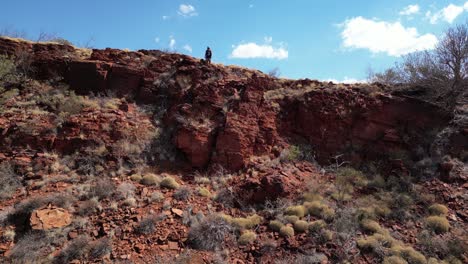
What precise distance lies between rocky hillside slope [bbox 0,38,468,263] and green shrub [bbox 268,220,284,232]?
8cm

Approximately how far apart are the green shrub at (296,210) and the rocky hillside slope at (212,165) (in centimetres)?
5

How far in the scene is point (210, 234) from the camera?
8336 mm

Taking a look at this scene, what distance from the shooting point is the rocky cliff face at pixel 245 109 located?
12.2 m

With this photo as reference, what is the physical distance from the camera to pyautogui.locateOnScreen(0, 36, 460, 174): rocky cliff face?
12234mm

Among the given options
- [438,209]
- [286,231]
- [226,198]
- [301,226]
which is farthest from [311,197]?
[438,209]

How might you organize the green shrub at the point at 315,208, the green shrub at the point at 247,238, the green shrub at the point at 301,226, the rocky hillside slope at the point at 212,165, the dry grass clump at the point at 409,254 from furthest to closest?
the green shrub at the point at 315,208 < the green shrub at the point at 301,226 < the green shrub at the point at 247,238 < the rocky hillside slope at the point at 212,165 < the dry grass clump at the point at 409,254

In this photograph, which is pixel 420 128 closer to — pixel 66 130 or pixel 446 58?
pixel 446 58

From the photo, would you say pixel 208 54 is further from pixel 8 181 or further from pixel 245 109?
pixel 8 181

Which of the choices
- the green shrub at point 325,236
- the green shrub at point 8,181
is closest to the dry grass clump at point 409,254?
the green shrub at point 325,236

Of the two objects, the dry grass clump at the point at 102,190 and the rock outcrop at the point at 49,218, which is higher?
the dry grass clump at the point at 102,190

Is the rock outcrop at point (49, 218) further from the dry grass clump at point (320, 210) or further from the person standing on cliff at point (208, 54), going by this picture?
the person standing on cliff at point (208, 54)

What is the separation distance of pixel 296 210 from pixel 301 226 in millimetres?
675

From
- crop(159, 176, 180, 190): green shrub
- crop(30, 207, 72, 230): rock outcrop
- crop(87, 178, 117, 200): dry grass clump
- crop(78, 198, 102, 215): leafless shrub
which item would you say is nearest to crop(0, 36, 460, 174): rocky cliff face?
crop(159, 176, 180, 190): green shrub

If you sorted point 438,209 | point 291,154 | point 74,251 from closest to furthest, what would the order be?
point 74,251 → point 438,209 → point 291,154
